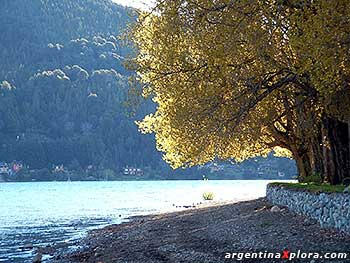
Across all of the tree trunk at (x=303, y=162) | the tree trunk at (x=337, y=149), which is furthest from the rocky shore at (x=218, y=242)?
the tree trunk at (x=303, y=162)

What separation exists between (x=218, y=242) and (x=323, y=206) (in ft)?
12.2

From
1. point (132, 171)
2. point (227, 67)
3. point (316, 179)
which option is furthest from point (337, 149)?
point (132, 171)

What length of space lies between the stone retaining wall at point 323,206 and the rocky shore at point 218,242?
0.85 ft

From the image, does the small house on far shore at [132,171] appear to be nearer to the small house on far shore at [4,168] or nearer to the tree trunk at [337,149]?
the small house on far shore at [4,168]

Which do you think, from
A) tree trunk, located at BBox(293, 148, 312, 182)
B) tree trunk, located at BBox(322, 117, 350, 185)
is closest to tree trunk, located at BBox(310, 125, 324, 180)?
tree trunk, located at BBox(322, 117, 350, 185)

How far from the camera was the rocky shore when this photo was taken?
1559 cm

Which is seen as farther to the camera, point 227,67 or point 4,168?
point 4,168

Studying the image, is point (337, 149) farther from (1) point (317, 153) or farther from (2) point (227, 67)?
(2) point (227, 67)

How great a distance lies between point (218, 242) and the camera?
63.0 ft

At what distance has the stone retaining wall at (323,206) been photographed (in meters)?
15.7

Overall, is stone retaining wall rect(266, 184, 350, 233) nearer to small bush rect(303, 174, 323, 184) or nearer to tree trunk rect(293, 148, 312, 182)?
small bush rect(303, 174, 323, 184)

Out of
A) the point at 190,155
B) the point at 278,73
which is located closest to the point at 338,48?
the point at 278,73

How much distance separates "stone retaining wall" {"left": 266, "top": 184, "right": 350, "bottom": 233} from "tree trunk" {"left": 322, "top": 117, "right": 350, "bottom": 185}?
6.61 ft

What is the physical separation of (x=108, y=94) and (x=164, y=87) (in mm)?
170059
